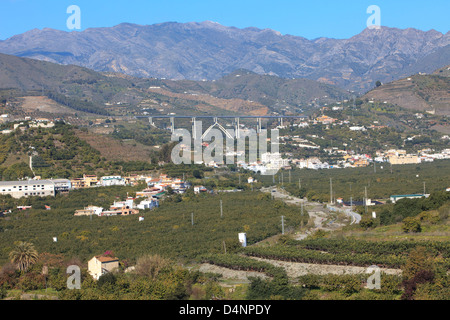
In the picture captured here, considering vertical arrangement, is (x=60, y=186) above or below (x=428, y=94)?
below

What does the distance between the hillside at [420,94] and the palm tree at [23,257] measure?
63479mm

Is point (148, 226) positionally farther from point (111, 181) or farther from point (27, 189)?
point (111, 181)

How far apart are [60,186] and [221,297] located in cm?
2159

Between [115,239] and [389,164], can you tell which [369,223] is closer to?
[115,239]

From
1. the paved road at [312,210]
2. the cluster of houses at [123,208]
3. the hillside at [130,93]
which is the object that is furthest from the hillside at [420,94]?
the cluster of houses at [123,208]

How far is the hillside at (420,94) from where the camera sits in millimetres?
76625

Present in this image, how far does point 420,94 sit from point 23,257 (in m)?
67.9

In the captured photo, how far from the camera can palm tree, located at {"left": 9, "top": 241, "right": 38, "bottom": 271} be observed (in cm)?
1820

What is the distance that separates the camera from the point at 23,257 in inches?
723

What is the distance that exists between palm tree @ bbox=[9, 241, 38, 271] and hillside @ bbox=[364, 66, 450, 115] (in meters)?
63.5

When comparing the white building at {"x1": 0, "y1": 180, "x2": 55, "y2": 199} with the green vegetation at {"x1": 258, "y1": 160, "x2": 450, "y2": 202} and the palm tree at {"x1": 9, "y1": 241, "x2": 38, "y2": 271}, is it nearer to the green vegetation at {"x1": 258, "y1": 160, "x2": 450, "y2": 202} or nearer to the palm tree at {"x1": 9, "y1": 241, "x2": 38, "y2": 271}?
the green vegetation at {"x1": 258, "y1": 160, "x2": 450, "y2": 202}

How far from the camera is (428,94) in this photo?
259 ft

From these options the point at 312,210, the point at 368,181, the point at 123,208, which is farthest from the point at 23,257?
the point at 368,181
